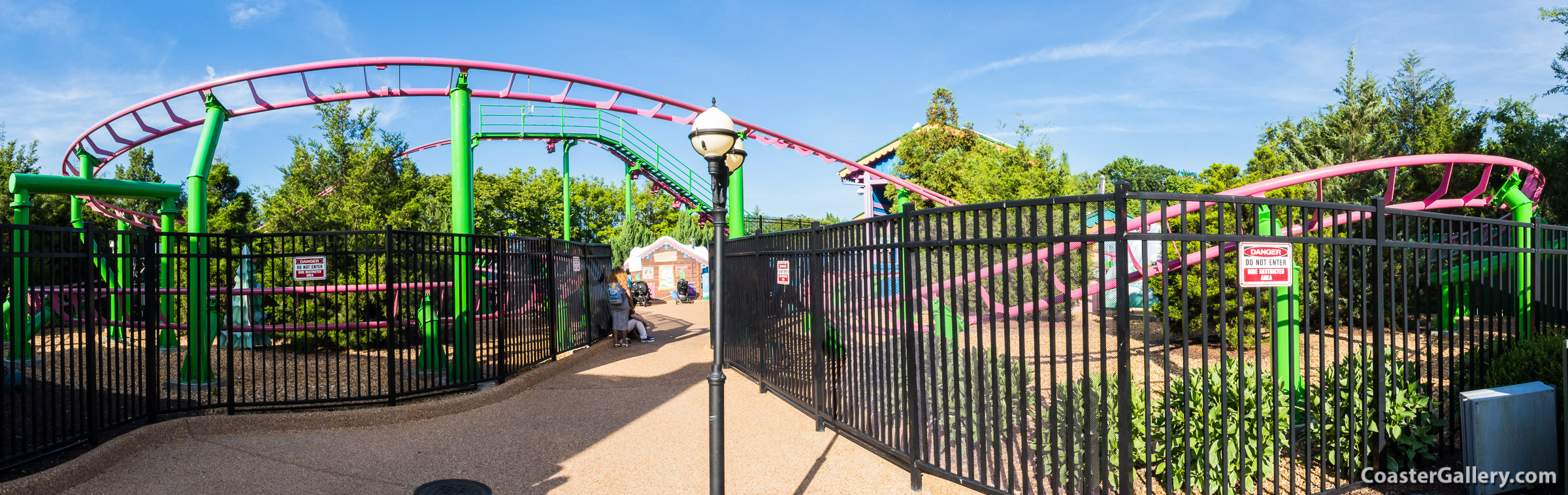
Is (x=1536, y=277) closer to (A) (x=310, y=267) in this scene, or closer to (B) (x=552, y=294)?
(B) (x=552, y=294)

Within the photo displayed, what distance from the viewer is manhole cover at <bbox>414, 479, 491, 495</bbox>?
16.4ft

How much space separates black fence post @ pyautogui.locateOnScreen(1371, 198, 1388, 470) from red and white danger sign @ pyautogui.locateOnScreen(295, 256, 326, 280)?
891cm

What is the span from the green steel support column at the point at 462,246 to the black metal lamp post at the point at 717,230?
440cm

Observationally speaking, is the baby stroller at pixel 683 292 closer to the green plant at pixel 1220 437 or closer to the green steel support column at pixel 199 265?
the green steel support column at pixel 199 265

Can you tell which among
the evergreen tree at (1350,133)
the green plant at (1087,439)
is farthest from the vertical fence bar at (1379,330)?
the evergreen tree at (1350,133)

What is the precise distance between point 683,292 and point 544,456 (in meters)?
20.3

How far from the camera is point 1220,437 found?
14.8ft

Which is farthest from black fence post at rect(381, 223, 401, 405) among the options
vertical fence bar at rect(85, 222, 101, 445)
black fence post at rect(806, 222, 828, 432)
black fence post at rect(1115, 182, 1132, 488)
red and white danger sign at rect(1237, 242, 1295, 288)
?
red and white danger sign at rect(1237, 242, 1295, 288)

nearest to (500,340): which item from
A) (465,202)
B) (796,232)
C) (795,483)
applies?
(465,202)

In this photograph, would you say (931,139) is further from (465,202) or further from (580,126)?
(465,202)

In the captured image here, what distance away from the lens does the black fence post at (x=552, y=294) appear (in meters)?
10.2

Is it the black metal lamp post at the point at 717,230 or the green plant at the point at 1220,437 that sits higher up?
the black metal lamp post at the point at 717,230

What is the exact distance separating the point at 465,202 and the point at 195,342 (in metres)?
3.43

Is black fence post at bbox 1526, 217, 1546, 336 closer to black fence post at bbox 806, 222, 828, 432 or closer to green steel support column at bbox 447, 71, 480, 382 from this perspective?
black fence post at bbox 806, 222, 828, 432
